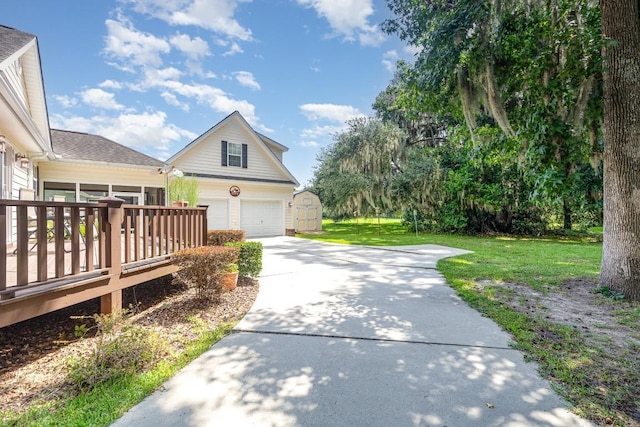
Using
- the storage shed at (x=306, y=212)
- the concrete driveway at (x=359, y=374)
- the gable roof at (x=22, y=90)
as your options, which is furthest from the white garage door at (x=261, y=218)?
the concrete driveway at (x=359, y=374)

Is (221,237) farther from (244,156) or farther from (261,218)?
(244,156)

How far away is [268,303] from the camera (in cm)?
462

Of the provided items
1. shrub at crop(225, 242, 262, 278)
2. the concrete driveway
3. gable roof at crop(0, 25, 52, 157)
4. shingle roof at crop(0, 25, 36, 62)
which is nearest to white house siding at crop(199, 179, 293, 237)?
gable roof at crop(0, 25, 52, 157)

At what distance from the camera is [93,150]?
1180 cm

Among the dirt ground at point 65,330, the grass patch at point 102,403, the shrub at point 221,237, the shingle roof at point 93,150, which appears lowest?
the dirt ground at point 65,330

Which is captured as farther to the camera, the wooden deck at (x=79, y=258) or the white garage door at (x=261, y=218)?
the white garage door at (x=261, y=218)

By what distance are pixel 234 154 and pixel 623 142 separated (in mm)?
13905

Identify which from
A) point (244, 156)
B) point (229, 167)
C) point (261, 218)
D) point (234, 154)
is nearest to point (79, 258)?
point (229, 167)

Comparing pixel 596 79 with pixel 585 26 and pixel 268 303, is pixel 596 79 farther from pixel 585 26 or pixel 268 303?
pixel 268 303

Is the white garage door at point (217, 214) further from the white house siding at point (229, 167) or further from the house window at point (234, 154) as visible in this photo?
the house window at point (234, 154)

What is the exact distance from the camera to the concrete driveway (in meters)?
2.04

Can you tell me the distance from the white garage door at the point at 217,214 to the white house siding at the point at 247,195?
142mm

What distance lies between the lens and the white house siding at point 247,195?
14562 mm

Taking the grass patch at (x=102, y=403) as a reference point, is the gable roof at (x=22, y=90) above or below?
above
